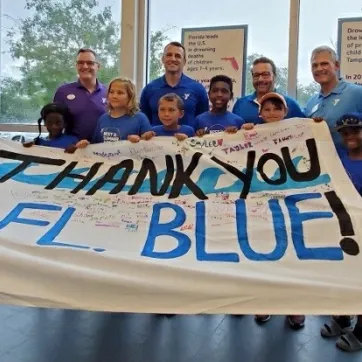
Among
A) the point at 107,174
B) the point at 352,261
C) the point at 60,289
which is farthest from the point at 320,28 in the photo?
the point at 60,289

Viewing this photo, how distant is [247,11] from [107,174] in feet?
6.96

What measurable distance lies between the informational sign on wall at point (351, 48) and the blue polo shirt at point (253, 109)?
1077mm

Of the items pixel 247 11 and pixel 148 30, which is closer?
pixel 247 11

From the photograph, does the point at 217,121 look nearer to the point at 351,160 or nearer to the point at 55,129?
the point at 351,160

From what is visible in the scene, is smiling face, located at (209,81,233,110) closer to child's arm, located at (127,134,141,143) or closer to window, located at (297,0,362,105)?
child's arm, located at (127,134,141,143)

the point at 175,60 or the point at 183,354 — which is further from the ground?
the point at 175,60

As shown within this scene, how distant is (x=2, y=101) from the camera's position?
14.5 ft

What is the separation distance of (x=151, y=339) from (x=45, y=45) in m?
2.99

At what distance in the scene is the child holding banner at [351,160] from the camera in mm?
2113

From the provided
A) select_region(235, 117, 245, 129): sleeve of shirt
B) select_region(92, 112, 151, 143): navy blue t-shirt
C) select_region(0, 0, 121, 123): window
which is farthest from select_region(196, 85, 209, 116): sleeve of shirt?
select_region(0, 0, 121, 123): window

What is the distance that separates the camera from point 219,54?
3695 mm

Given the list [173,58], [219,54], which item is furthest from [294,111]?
[219,54]

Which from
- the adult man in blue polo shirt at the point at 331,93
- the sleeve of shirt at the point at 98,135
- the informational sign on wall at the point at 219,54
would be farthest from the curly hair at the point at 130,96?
the informational sign on wall at the point at 219,54

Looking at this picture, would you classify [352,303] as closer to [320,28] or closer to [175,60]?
[175,60]
